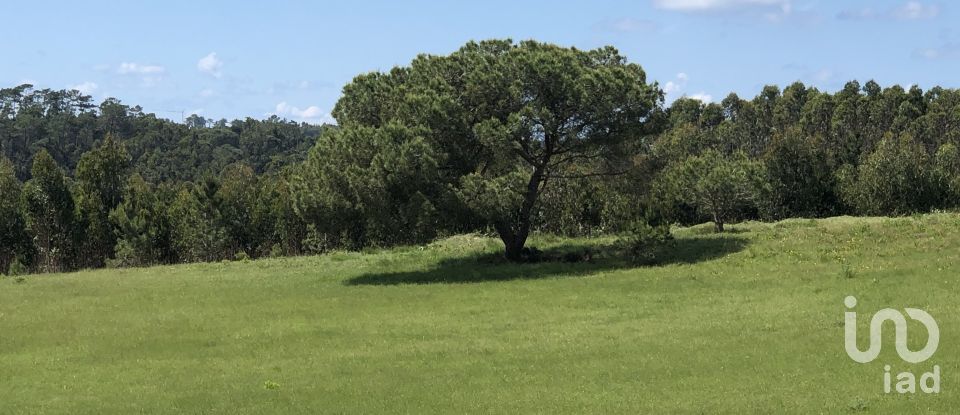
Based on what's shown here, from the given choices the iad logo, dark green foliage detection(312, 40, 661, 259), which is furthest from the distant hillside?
the iad logo

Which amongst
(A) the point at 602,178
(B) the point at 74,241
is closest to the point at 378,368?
(A) the point at 602,178

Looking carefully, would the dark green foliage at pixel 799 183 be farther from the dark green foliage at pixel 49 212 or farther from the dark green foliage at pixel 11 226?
the dark green foliage at pixel 11 226

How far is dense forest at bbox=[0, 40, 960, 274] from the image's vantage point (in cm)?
A: 3409

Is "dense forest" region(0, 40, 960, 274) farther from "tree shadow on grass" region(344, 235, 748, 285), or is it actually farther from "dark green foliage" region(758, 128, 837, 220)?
"tree shadow on grass" region(344, 235, 748, 285)

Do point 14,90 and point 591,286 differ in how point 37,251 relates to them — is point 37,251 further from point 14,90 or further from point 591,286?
point 14,90

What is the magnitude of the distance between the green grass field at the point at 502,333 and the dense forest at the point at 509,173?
3.67 meters

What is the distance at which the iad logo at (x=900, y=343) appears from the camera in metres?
14.6

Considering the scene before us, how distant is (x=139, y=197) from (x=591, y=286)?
4774 centimetres

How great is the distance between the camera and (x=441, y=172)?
1372 inches

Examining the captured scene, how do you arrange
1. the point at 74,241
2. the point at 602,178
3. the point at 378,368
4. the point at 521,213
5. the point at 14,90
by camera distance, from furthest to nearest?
1. the point at 14,90
2. the point at 74,241
3. the point at 602,178
4. the point at 521,213
5. the point at 378,368

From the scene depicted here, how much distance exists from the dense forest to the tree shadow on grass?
51.9 inches

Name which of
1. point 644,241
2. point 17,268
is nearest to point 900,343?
point 644,241

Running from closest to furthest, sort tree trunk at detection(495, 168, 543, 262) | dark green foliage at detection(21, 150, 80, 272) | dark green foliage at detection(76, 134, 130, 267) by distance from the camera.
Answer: tree trunk at detection(495, 168, 543, 262)
dark green foliage at detection(21, 150, 80, 272)
dark green foliage at detection(76, 134, 130, 267)

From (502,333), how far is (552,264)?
1457cm
